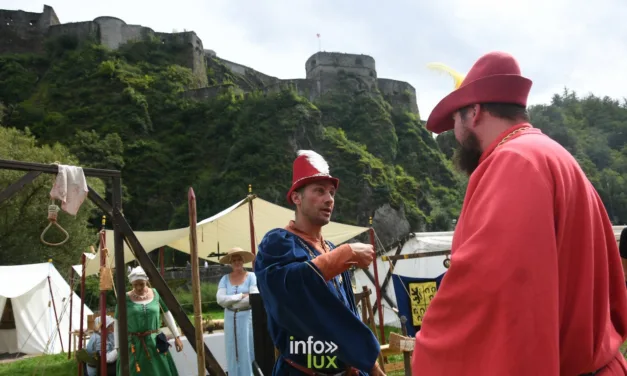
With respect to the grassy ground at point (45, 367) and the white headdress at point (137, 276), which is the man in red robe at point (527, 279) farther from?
the grassy ground at point (45, 367)

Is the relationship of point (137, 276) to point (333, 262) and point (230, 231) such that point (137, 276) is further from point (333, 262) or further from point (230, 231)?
point (230, 231)

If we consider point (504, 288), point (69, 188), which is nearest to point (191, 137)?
point (69, 188)

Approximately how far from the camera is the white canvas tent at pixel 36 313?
39.6ft

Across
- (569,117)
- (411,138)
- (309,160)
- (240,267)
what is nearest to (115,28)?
(411,138)

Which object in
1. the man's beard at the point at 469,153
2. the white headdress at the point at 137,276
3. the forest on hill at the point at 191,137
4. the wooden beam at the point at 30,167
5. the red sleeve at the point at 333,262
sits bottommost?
the white headdress at the point at 137,276

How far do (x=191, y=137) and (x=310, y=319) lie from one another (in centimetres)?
4326

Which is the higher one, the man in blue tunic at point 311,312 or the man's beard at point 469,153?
the man's beard at point 469,153

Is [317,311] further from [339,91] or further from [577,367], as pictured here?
[339,91]

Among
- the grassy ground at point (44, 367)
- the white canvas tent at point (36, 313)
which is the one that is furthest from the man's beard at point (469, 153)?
A: the white canvas tent at point (36, 313)

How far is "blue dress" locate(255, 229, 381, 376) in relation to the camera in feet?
6.87

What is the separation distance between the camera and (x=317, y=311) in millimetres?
2104

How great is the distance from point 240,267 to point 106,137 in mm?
35852

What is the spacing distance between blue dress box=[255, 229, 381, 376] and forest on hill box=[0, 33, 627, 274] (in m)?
33.7

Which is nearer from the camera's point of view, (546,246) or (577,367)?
(546,246)
